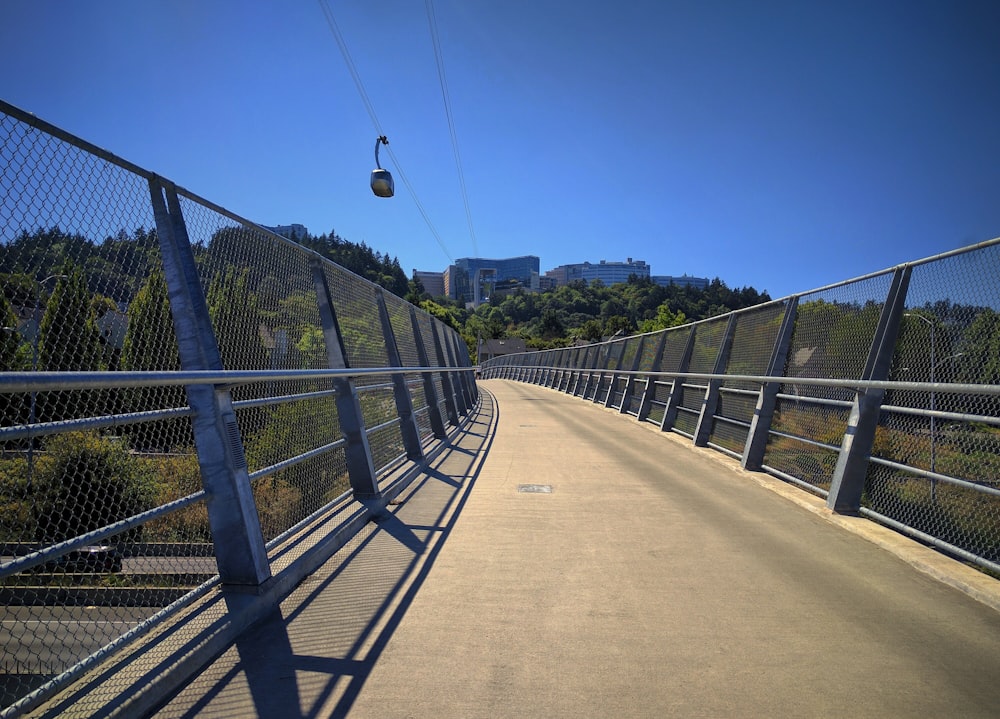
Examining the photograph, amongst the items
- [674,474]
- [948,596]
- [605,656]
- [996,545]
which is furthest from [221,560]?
[674,474]

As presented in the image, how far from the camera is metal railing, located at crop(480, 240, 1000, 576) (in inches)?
161

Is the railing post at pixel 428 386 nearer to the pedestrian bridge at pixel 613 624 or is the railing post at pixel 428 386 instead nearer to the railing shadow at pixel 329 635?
the pedestrian bridge at pixel 613 624

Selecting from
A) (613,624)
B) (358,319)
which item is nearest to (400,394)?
(358,319)

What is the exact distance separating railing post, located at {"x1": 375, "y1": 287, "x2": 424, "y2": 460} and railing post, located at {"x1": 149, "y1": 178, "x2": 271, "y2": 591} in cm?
343

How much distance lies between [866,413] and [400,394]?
190 inches

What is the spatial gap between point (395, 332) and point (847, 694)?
239 inches

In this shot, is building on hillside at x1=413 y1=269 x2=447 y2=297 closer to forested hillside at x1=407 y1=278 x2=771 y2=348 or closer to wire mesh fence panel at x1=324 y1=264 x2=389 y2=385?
forested hillside at x1=407 y1=278 x2=771 y2=348

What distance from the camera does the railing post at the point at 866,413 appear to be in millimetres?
5074

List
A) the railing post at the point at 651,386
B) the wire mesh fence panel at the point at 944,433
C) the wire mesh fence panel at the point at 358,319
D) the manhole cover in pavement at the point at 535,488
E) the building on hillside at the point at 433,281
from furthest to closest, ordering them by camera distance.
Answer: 1. the building on hillside at the point at 433,281
2. the railing post at the point at 651,386
3. the manhole cover in pavement at the point at 535,488
4. the wire mesh fence panel at the point at 358,319
5. the wire mesh fence panel at the point at 944,433

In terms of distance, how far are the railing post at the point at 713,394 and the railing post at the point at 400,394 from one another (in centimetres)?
453

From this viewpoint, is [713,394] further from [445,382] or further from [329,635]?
[329,635]

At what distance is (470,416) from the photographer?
1518cm

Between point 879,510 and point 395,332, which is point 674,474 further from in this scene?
point 395,332

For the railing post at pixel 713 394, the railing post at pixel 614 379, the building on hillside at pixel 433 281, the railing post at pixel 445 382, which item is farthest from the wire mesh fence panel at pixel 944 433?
the building on hillside at pixel 433 281
